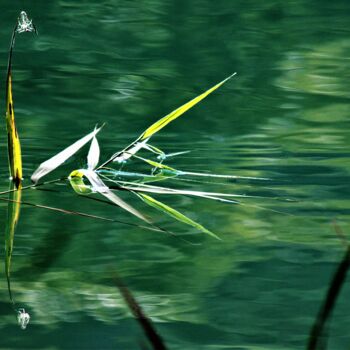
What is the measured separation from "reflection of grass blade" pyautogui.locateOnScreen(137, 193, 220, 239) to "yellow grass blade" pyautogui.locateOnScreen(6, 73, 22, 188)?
0.19 m

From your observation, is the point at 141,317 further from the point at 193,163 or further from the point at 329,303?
the point at 193,163

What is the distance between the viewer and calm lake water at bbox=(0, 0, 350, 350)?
1132 millimetres

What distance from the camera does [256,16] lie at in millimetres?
3215

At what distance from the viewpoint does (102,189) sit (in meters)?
1.63

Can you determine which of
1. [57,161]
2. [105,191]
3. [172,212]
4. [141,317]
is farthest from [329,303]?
[57,161]

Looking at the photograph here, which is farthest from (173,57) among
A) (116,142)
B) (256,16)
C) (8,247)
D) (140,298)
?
(140,298)

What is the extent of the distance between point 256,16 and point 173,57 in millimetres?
584

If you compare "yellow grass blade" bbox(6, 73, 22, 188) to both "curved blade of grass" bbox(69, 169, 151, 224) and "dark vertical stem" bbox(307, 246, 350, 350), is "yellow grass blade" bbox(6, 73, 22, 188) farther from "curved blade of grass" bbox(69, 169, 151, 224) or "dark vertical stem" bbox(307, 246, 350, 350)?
"dark vertical stem" bbox(307, 246, 350, 350)

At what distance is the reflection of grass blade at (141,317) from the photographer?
1051 mm

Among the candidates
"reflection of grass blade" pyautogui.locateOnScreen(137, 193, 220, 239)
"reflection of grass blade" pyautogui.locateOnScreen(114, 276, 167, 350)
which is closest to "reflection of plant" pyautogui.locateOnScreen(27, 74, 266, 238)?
"reflection of grass blade" pyautogui.locateOnScreen(137, 193, 220, 239)

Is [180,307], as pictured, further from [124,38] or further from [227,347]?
[124,38]

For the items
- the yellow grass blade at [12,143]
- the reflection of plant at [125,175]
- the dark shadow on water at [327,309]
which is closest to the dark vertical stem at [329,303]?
the dark shadow on water at [327,309]

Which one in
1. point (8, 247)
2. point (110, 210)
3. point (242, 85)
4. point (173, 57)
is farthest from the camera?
point (173, 57)

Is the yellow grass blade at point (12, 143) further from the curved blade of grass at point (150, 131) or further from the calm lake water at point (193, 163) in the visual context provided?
the curved blade of grass at point (150, 131)
